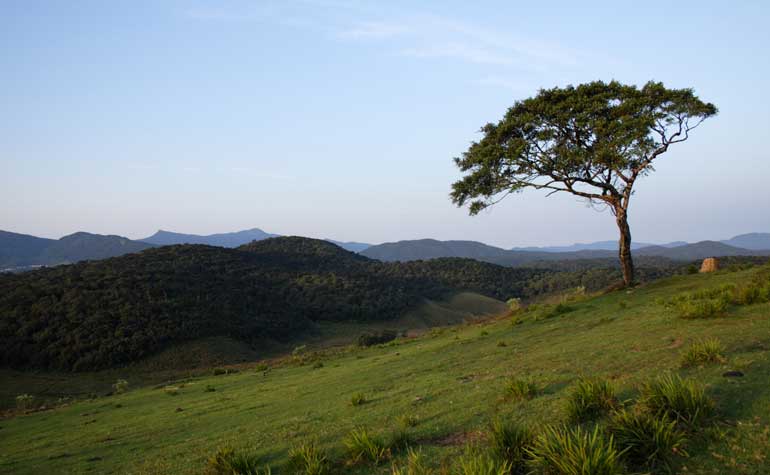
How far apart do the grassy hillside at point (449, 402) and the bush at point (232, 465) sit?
1.10 feet

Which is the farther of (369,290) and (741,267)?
(369,290)

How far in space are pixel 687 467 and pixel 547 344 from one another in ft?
35.3

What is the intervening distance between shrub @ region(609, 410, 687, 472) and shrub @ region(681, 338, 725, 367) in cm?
329

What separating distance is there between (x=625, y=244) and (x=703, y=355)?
19.4m

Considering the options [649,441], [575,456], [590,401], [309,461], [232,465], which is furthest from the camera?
[232,465]

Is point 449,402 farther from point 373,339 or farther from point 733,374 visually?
point 373,339

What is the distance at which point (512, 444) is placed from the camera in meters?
5.38

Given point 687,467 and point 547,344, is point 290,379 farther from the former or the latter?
point 687,467

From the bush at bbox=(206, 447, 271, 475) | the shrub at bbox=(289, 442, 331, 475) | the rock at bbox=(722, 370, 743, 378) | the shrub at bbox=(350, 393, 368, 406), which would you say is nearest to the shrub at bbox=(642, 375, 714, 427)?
the rock at bbox=(722, 370, 743, 378)

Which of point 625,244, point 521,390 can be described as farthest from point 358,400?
point 625,244

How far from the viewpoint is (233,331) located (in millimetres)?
53812

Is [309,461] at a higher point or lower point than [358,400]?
higher

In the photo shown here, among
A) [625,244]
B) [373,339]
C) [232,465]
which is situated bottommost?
[373,339]

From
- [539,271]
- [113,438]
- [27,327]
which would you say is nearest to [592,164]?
[113,438]
